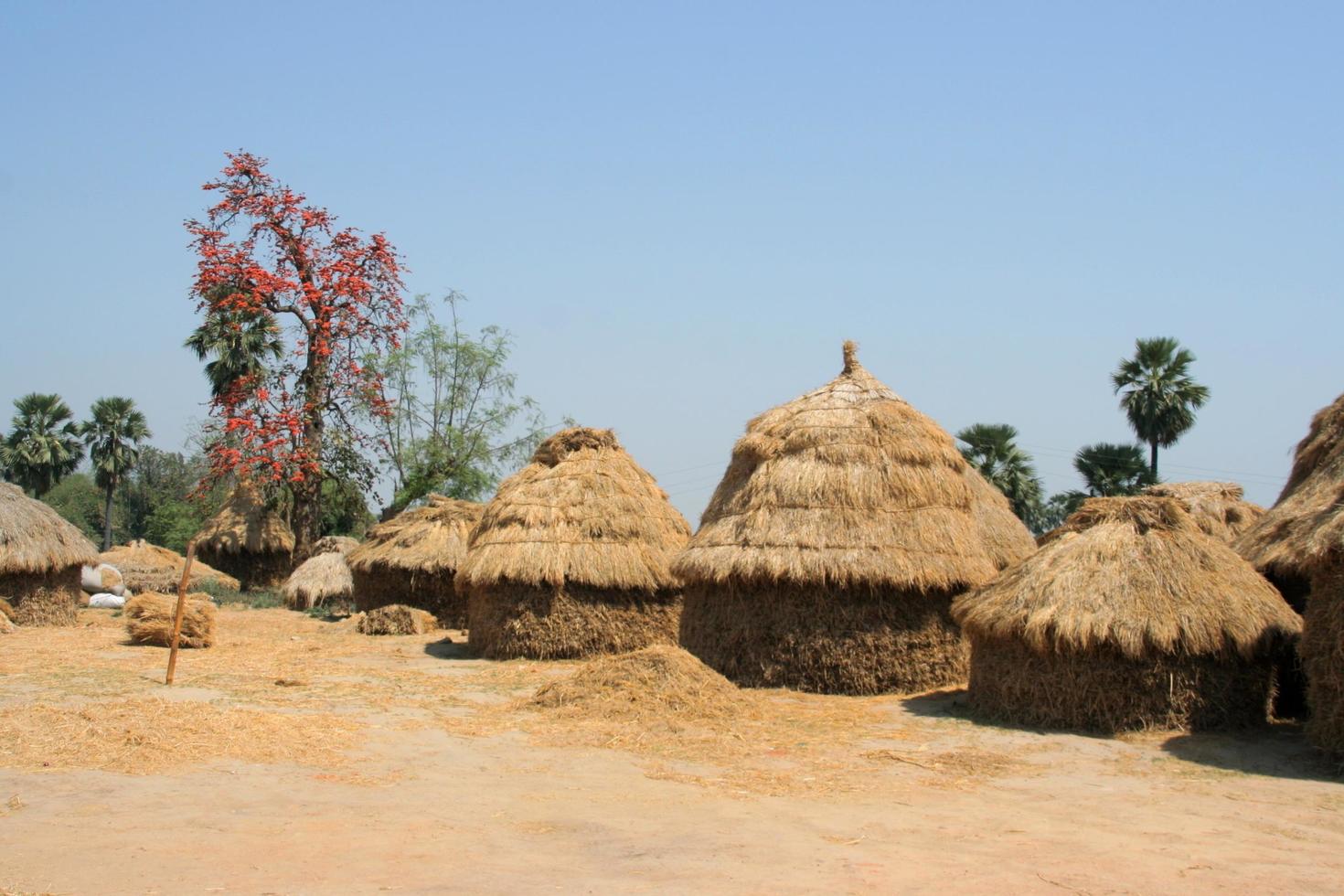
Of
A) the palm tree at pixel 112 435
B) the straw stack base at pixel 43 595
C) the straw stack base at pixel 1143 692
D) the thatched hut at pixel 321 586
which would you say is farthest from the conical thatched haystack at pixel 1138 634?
the palm tree at pixel 112 435

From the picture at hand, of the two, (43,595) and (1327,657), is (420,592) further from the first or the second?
(1327,657)

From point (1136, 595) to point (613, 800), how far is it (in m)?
5.90

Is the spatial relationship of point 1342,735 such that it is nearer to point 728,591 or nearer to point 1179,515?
point 1179,515

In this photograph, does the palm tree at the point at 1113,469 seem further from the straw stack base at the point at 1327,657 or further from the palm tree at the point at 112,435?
the palm tree at the point at 112,435

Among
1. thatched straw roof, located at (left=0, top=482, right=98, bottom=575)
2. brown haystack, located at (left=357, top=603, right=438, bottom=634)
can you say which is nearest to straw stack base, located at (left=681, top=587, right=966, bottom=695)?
brown haystack, located at (left=357, top=603, right=438, bottom=634)

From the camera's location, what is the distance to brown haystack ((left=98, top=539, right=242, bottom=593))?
3064cm

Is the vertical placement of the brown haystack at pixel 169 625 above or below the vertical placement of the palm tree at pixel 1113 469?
below

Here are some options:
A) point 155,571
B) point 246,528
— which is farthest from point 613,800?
point 246,528

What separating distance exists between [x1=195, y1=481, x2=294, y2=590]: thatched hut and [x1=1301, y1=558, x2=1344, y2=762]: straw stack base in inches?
1136

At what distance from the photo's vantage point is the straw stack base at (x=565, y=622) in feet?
57.2

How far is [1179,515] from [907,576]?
10.3ft

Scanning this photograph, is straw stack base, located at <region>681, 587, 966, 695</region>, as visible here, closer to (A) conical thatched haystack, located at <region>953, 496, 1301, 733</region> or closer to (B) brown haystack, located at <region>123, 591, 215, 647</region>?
(A) conical thatched haystack, located at <region>953, 496, 1301, 733</region>

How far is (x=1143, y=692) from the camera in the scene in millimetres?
11297

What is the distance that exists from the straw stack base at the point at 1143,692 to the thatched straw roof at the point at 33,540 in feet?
57.4
